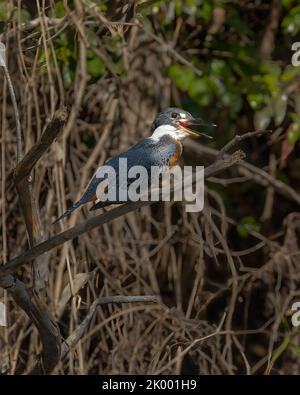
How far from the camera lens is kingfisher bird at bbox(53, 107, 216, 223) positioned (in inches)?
95.8

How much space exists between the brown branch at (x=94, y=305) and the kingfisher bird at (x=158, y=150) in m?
0.27

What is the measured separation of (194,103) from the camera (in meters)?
3.80

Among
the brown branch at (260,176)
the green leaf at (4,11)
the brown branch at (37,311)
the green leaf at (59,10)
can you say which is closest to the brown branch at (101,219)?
the brown branch at (37,311)

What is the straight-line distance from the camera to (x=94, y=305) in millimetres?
2240

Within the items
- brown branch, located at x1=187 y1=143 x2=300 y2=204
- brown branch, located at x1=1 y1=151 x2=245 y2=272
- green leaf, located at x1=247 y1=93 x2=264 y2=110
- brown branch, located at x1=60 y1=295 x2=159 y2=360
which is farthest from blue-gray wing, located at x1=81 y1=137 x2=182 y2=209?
brown branch, located at x1=187 y1=143 x2=300 y2=204

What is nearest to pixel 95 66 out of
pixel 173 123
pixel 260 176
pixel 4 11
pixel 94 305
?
pixel 4 11

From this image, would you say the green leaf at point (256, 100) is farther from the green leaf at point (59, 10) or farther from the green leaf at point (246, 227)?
the green leaf at point (59, 10)

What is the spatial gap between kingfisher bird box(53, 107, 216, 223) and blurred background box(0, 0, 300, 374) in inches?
13.7

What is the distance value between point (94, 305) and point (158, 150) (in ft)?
1.82

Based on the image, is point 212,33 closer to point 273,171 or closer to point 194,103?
point 194,103

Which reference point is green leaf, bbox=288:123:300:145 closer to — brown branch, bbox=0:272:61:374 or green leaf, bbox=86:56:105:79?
green leaf, bbox=86:56:105:79

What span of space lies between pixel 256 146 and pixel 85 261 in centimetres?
124

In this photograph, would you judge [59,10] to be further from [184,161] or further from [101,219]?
[101,219]

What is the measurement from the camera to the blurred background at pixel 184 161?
3039 millimetres
